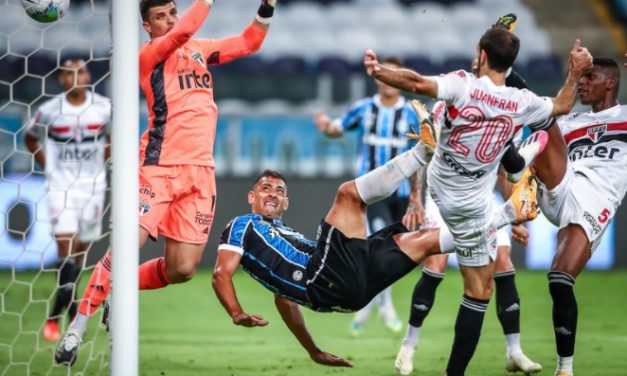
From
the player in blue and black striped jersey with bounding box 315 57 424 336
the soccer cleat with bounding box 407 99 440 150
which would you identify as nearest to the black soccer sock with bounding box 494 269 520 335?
the soccer cleat with bounding box 407 99 440 150

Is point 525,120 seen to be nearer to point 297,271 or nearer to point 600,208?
point 600,208

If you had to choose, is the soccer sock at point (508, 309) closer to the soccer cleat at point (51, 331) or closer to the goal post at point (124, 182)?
the goal post at point (124, 182)

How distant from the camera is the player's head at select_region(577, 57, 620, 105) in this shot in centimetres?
653

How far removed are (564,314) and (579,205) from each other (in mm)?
707

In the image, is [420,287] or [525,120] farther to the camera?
[420,287]

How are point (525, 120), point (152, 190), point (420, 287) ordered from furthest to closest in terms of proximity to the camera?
1. point (420, 287)
2. point (152, 190)
3. point (525, 120)

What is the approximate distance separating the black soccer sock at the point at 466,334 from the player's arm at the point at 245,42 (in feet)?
6.82

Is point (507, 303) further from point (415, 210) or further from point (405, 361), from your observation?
point (415, 210)

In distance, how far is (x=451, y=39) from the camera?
16.8m

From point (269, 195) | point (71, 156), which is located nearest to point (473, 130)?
point (269, 195)

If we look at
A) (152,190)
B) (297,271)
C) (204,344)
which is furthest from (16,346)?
(297,271)

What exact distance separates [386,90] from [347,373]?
3.37 metres

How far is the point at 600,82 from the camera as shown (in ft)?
21.5

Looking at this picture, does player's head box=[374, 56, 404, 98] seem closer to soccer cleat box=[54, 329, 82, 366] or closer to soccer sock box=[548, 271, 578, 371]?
soccer sock box=[548, 271, 578, 371]
